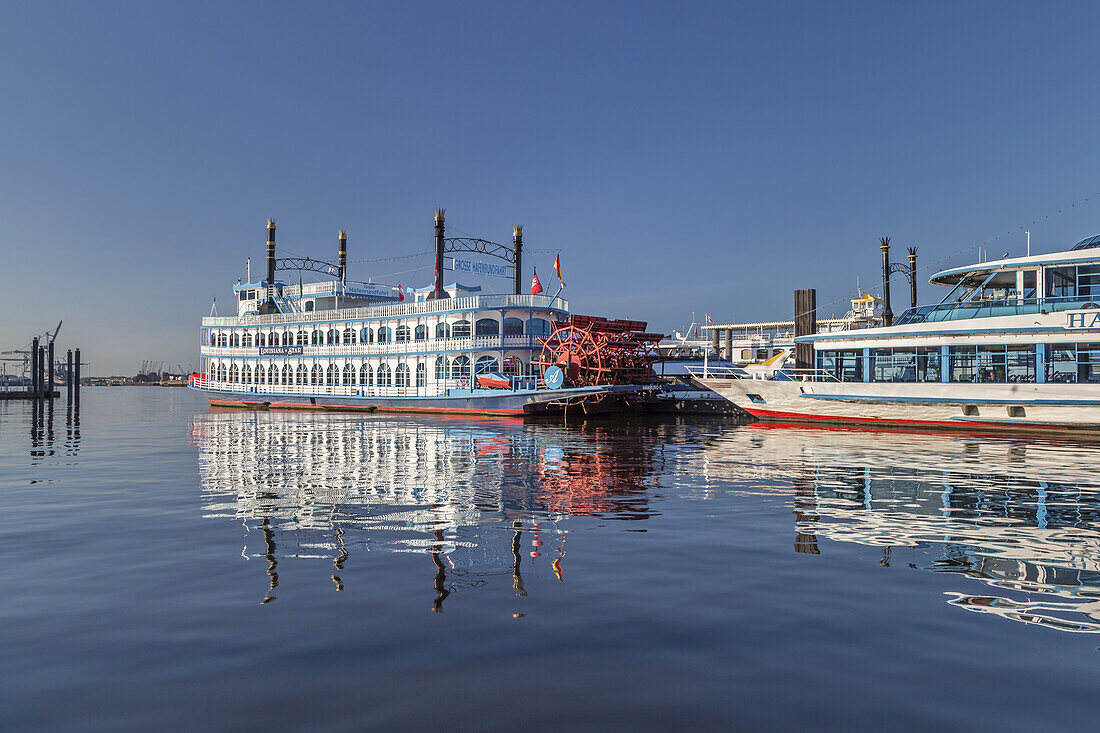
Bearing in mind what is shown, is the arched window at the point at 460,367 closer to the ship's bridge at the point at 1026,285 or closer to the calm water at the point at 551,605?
the ship's bridge at the point at 1026,285

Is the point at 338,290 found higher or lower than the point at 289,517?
higher

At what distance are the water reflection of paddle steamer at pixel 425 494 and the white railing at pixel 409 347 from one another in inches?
695

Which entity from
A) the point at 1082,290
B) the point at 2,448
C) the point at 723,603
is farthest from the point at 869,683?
the point at 1082,290

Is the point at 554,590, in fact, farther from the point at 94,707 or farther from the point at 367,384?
the point at 367,384

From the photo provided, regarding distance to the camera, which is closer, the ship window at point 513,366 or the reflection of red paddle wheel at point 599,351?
the reflection of red paddle wheel at point 599,351

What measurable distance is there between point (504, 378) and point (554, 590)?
33.7 metres

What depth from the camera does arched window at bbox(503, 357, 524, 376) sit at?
138ft

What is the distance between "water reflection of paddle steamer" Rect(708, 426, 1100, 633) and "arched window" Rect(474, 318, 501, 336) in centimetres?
2450

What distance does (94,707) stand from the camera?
4.18 meters

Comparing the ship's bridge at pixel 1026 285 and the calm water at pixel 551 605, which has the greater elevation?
the ship's bridge at pixel 1026 285

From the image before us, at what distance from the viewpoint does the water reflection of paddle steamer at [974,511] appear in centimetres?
628

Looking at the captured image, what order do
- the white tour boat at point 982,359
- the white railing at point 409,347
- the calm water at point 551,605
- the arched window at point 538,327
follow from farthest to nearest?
1. the arched window at point 538,327
2. the white railing at point 409,347
3. the white tour boat at point 982,359
4. the calm water at point 551,605

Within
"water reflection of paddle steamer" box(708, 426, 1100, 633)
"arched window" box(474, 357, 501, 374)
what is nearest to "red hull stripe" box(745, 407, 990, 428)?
"water reflection of paddle steamer" box(708, 426, 1100, 633)

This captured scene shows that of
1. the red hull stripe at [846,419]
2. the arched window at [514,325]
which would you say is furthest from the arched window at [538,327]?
the red hull stripe at [846,419]
